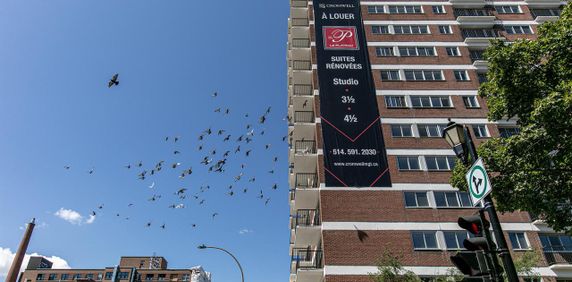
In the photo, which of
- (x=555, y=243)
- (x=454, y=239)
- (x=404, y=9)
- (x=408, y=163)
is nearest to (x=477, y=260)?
(x=454, y=239)

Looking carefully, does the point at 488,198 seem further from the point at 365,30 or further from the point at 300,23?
the point at 300,23

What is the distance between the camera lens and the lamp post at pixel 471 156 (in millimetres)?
6359

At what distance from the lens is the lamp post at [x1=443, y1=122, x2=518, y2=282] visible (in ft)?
20.9

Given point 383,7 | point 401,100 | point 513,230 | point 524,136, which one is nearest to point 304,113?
point 401,100

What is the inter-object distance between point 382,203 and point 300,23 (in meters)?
23.2

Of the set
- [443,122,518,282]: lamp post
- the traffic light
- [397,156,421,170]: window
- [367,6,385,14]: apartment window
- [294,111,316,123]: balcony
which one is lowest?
the traffic light

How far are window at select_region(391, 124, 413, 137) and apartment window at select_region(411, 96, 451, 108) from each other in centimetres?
255

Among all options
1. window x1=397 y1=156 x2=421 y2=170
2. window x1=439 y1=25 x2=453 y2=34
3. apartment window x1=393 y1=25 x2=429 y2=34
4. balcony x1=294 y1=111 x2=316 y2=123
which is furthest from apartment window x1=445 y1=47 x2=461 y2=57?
balcony x1=294 y1=111 x2=316 y2=123

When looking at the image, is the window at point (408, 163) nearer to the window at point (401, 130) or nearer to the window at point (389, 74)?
the window at point (401, 130)

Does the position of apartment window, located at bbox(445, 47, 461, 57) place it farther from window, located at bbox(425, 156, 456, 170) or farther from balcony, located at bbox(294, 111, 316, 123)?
balcony, located at bbox(294, 111, 316, 123)

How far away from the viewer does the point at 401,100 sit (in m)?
35.5

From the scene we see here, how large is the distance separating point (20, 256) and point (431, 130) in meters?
56.0

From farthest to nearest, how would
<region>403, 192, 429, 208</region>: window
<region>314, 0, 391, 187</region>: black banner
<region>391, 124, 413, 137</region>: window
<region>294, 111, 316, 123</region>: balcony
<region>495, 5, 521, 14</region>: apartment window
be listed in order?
<region>495, 5, 521, 14</region>: apartment window → <region>294, 111, 316, 123</region>: balcony → <region>391, 124, 413, 137</region>: window → <region>314, 0, 391, 187</region>: black banner → <region>403, 192, 429, 208</region>: window

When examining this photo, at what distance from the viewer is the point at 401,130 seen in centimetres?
3381
